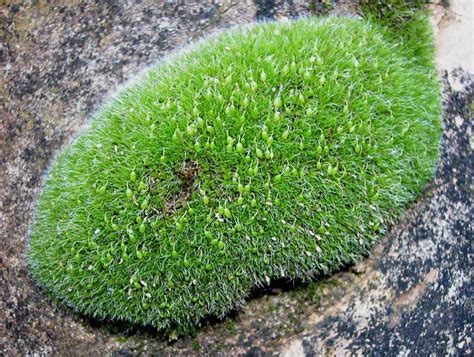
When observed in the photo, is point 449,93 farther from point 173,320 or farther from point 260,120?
point 173,320

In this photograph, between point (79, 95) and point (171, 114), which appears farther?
point (79, 95)

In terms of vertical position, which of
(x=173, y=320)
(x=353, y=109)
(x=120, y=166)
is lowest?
(x=173, y=320)

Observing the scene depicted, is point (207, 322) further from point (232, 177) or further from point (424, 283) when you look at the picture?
point (424, 283)

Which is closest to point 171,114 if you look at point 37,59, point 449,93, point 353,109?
point 353,109

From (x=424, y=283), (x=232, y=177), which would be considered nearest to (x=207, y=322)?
(x=232, y=177)

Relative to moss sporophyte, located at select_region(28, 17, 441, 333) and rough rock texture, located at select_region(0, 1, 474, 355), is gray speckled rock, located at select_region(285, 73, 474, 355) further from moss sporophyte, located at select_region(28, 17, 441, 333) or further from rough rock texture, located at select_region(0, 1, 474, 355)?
moss sporophyte, located at select_region(28, 17, 441, 333)

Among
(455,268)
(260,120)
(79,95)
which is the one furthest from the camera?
(79,95)

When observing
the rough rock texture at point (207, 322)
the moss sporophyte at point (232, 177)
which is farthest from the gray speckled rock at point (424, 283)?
the moss sporophyte at point (232, 177)
